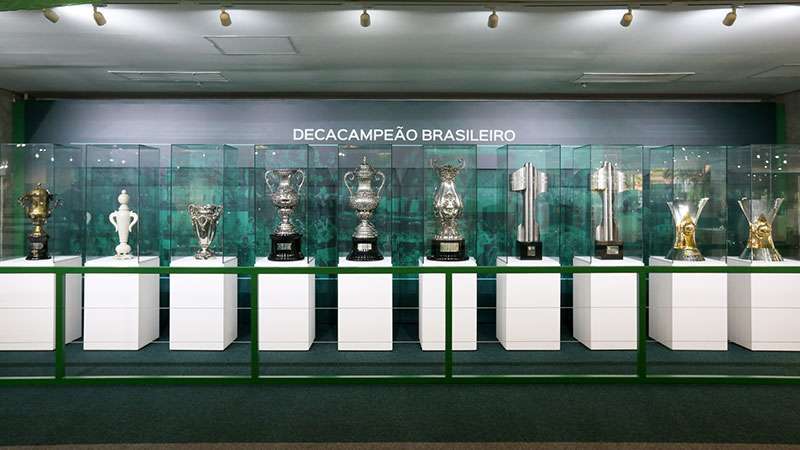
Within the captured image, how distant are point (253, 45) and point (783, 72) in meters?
4.45

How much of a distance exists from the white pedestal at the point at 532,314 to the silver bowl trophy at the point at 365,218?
1179 millimetres

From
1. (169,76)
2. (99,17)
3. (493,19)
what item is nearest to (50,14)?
(99,17)

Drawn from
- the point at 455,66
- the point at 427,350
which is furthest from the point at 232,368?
the point at 455,66

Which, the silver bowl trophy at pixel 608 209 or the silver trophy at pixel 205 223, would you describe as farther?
the silver bowl trophy at pixel 608 209

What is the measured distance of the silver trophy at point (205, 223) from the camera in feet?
18.1

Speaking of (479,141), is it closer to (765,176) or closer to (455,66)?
(455,66)

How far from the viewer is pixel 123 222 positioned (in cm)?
558

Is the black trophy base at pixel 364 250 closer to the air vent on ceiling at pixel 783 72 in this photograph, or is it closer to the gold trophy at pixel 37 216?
the gold trophy at pixel 37 216

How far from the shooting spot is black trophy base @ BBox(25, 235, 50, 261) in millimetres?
5504

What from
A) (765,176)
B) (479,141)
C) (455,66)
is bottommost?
(765,176)

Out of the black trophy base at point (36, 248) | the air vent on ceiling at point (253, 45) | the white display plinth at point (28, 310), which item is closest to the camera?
the air vent on ceiling at point (253, 45)

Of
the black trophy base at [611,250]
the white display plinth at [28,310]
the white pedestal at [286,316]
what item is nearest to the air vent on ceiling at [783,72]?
the black trophy base at [611,250]

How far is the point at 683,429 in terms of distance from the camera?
322 centimetres

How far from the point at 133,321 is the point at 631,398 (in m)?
3.88
